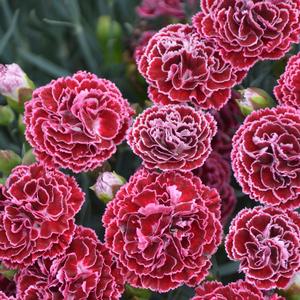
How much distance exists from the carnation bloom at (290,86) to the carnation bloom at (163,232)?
0.15 meters

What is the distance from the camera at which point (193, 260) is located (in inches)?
28.2

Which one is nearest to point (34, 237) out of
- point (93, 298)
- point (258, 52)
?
point (93, 298)

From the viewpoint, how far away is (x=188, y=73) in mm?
788

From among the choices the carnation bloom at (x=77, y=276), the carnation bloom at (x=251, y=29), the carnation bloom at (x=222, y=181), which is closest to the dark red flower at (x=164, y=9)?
the carnation bloom at (x=251, y=29)

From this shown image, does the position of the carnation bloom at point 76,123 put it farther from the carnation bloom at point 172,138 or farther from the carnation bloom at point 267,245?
the carnation bloom at point 267,245

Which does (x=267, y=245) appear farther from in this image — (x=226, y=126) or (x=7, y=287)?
(x=7, y=287)

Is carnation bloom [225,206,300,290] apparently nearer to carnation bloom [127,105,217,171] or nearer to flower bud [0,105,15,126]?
carnation bloom [127,105,217,171]

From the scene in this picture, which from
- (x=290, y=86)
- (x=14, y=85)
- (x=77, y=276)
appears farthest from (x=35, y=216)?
(x=290, y=86)

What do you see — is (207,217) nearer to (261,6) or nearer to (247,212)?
(247,212)

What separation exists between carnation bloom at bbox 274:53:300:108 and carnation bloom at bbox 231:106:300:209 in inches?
1.2

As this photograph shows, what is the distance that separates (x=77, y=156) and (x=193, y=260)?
182 millimetres

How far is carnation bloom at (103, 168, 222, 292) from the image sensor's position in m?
0.71

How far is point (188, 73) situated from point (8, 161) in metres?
0.25

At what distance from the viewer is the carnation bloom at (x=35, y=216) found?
2.38ft
